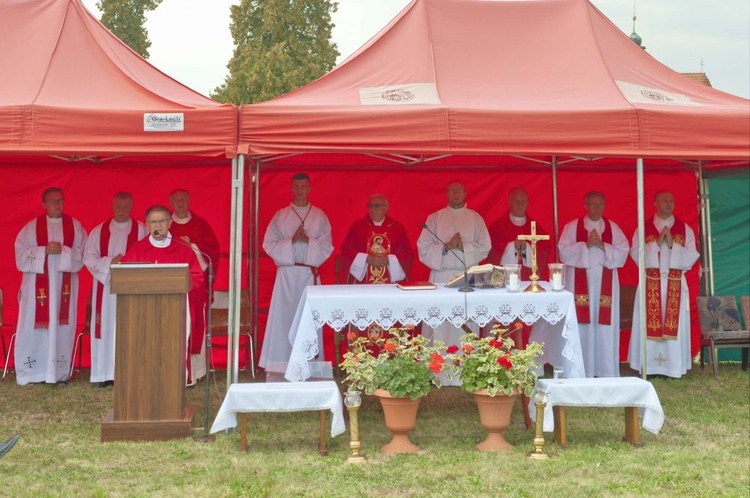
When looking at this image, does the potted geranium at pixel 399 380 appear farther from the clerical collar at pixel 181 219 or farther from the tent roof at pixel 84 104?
the clerical collar at pixel 181 219

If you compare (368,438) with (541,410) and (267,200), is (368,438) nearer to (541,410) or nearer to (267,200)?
(541,410)

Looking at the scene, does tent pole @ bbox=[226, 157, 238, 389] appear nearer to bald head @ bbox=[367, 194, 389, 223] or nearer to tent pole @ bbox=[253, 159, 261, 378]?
bald head @ bbox=[367, 194, 389, 223]

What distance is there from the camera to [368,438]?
5.95m

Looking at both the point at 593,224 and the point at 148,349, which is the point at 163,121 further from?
the point at 593,224

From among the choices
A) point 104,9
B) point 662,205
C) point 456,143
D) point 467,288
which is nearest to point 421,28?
point 456,143

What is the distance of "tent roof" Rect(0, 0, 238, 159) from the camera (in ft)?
19.6

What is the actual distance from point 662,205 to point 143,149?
17.3 feet

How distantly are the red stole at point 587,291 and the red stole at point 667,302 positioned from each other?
46cm

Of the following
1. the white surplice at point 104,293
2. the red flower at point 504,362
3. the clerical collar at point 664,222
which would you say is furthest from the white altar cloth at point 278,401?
the clerical collar at point 664,222

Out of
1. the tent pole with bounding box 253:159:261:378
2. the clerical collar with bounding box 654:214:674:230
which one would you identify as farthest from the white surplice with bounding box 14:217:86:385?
the clerical collar with bounding box 654:214:674:230

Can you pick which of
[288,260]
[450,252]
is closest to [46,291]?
[288,260]

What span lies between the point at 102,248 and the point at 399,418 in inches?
160

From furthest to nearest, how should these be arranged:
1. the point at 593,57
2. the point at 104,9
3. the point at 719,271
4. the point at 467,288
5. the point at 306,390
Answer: the point at 104,9 < the point at 719,271 < the point at 593,57 < the point at 467,288 < the point at 306,390

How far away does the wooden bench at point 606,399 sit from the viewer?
18.2ft
